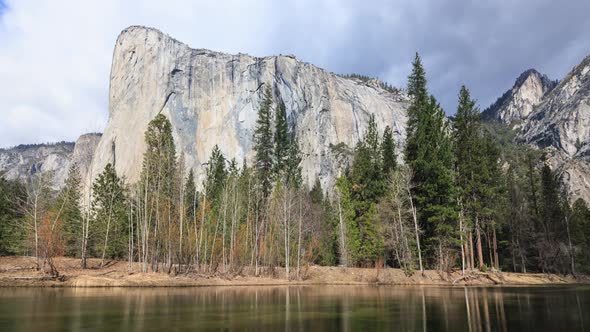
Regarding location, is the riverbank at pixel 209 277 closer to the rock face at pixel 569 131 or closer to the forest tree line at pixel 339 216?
the forest tree line at pixel 339 216

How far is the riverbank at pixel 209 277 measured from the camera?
29.3 metres

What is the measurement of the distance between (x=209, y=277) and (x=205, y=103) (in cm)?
8363

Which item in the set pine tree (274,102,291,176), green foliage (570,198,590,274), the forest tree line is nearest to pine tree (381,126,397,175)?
the forest tree line

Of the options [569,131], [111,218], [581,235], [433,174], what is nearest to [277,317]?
[433,174]

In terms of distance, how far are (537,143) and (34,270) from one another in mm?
209036

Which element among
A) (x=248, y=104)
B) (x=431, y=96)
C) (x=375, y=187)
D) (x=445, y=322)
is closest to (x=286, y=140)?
(x=375, y=187)

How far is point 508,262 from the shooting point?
59.0 m

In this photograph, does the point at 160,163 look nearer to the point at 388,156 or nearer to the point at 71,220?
the point at 71,220

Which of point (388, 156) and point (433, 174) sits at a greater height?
point (388, 156)

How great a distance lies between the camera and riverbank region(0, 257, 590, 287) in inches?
1152

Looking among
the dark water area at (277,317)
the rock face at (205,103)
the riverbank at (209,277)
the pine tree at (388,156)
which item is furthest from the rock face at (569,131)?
the dark water area at (277,317)

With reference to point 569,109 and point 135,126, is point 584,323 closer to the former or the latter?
point 135,126

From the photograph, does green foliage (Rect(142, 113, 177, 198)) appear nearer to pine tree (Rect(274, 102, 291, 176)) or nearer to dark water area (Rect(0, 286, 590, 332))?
pine tree (Rect(274, 102, 291, 176))

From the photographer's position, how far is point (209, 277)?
36.1 meters
